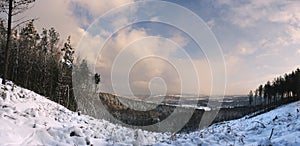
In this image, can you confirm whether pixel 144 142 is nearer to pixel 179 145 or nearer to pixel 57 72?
pixel 179 145

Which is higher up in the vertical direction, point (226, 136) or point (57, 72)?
point (57, 72)

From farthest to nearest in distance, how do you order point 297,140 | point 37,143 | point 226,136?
point 226,136 → point 37,143 → point 297,140

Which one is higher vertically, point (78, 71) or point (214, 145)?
point (78, 71)

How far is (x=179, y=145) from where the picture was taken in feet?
31.8

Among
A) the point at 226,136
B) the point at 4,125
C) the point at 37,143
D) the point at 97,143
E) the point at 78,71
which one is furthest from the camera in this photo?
the point at 78,71

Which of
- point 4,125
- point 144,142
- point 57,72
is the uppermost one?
point 57,72

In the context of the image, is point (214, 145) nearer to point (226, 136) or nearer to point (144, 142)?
point (226, 136)

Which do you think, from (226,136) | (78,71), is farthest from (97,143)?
(78,71)

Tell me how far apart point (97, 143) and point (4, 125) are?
3.50 metres

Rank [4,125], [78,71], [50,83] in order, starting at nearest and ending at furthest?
[4,125] → [50,83] → [78,71]

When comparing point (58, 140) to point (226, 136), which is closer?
point (58, 140)

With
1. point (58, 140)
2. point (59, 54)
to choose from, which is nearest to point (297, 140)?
point (58, 140)

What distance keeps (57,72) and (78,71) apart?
37.4 ft

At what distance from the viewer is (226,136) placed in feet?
36.4
